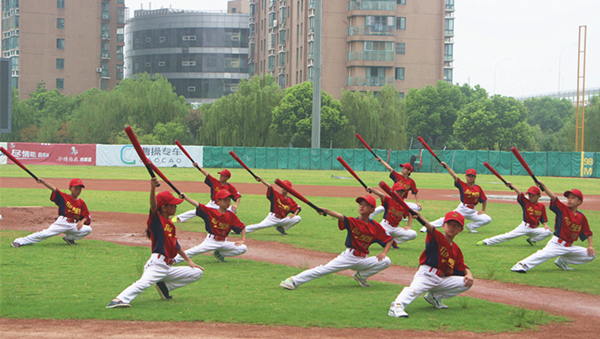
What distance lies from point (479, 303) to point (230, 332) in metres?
4.30

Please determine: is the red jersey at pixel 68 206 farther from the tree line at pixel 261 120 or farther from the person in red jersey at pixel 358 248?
the tree line at pixel 261 120

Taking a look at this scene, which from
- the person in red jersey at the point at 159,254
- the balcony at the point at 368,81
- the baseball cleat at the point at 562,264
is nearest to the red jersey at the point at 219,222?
the person in red jersey at the point at 159,254

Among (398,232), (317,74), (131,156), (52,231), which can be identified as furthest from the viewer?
(131,156)

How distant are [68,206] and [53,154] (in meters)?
46.7

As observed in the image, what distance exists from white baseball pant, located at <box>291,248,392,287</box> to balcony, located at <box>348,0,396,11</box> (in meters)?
82.7

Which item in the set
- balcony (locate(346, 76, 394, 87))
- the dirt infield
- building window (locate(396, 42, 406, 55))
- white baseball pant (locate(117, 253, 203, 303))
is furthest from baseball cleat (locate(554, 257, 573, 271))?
building window (locate(396, 42, 406, 55))

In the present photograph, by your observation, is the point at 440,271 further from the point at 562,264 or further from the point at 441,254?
the point at 562,264

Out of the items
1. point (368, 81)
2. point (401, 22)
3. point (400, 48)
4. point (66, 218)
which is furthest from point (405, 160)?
point (66, 218)

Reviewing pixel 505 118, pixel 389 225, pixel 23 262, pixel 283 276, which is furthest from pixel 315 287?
pixel 505 118

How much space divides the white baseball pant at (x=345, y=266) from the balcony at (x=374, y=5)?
82.7m

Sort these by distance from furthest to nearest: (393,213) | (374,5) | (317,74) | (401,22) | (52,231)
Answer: (401,22), (374,5), (317,74), (393,213), (52,231)

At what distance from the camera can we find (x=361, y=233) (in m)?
10.2

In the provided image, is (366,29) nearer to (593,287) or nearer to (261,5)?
(261,5)

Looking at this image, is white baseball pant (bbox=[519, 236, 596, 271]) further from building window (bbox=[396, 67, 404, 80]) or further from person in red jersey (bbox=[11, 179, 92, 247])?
building window (bbox=[396, 67, 404, 80])
